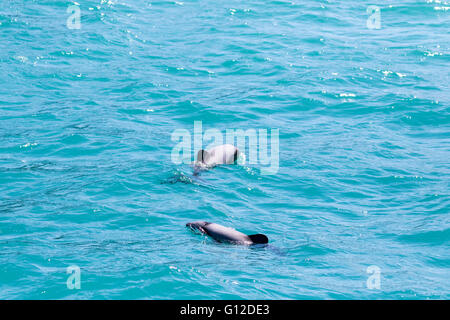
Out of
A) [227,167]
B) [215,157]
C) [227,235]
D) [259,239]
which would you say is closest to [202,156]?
[215,157]

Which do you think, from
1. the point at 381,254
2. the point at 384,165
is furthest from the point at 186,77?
the point at 381,254

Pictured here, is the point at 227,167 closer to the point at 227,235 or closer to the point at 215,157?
the point at 215,157

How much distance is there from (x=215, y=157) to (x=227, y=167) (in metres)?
0.38

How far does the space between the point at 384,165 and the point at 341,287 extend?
6182mm

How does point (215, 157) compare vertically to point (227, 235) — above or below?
above

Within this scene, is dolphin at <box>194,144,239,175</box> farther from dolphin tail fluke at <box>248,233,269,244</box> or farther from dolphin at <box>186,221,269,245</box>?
dolphin tail fluke at <box>248,233,269,244</box>

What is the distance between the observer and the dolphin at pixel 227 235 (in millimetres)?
11453

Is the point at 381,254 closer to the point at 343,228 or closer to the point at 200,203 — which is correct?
the point at 343,228

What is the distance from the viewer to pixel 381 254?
11.7 meters

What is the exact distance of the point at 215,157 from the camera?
15.6 m

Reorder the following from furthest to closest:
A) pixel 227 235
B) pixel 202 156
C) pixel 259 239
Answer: pixel 202 156
pixel 227 235
pixel 259 239

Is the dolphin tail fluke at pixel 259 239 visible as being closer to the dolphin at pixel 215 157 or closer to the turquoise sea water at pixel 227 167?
the turquoise sea water at pixel 227 167

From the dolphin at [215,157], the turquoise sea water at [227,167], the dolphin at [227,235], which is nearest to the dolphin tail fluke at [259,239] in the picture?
the dolphin at [227,235]

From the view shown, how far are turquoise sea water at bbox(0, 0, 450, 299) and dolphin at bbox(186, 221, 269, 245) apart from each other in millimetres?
174
